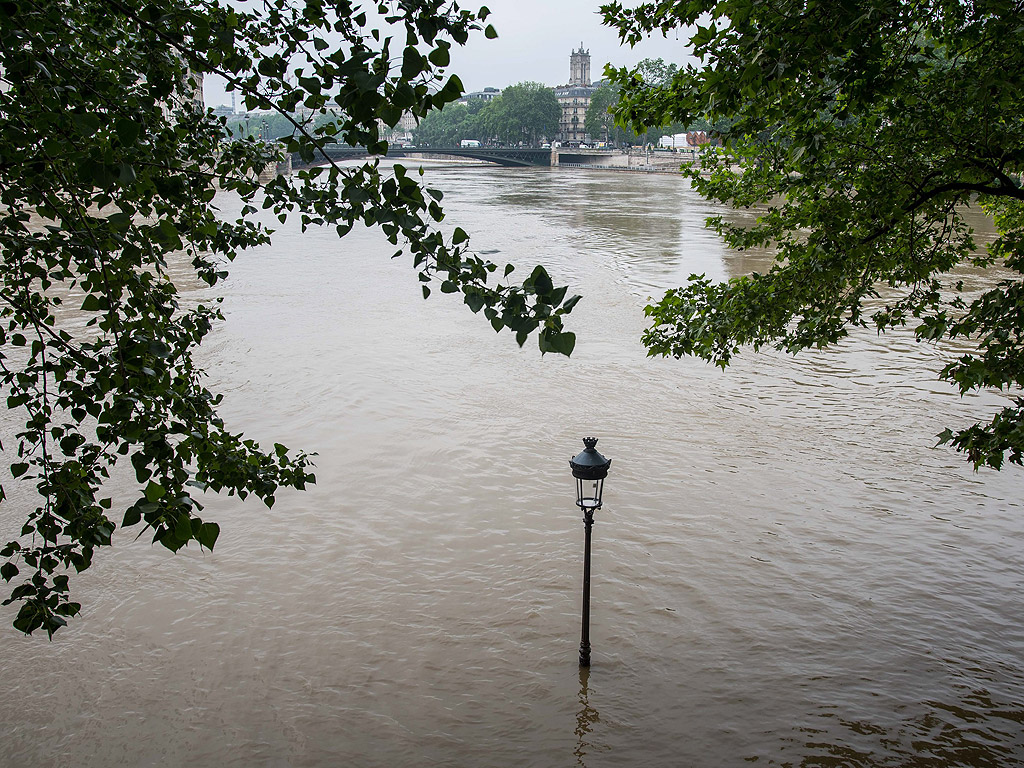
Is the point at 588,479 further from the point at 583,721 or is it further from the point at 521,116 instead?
the point at 521,116

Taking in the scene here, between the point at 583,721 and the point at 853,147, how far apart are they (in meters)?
5.38

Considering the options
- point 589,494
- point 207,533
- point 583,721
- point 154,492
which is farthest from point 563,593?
point 154,492

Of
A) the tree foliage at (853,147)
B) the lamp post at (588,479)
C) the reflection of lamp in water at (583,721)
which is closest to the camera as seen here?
the tree foliage at (853,147)

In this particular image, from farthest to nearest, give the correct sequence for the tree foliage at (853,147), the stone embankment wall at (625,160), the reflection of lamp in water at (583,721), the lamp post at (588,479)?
the stone embankment wall at (625,160) → the reflection of lamp in water at (583,721) → the lamp post at (588,479) → the tree foliage at (853,147)

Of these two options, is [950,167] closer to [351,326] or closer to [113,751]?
[113,751]

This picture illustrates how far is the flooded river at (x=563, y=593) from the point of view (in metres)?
7.43

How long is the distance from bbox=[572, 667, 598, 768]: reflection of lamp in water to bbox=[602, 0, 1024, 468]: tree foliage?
10.6 feet

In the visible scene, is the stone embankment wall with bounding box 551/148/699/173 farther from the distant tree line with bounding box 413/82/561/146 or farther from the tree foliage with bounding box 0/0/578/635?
the tree foliage with bounding box 0/0/578/635

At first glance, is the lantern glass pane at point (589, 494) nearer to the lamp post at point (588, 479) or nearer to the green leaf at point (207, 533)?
the lamp post at point (588, 479)

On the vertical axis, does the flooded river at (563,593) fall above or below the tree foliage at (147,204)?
below

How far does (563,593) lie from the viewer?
31.7 feet

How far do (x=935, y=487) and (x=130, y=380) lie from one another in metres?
11.8

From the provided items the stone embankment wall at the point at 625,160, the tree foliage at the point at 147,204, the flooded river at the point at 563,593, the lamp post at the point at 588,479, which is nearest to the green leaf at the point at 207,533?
the tree foliage at the point at 147,204

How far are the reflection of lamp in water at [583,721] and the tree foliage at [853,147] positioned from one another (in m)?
3.22
